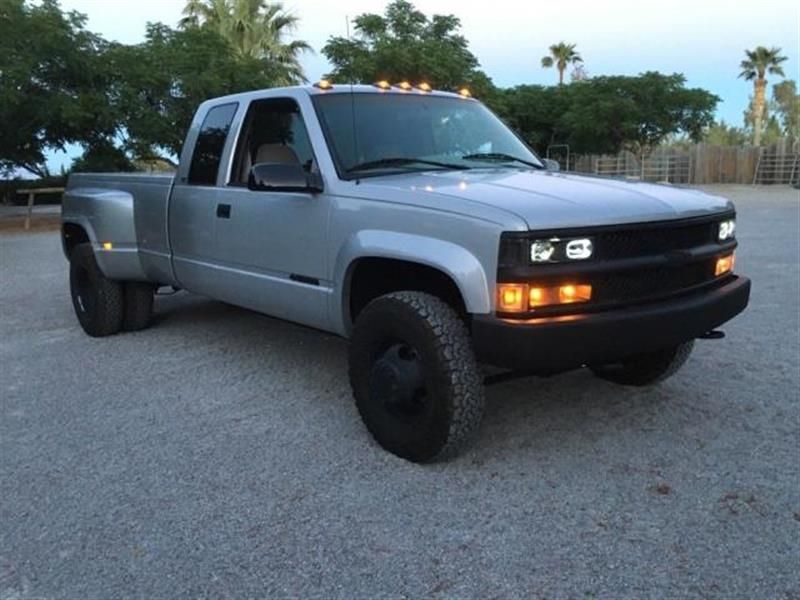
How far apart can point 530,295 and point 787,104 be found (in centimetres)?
8765

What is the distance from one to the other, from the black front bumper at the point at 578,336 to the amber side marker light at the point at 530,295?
0.21ft

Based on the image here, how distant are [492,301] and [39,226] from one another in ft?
61.4

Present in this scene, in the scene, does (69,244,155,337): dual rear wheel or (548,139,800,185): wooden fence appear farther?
(548,139,800,185): wooden fence

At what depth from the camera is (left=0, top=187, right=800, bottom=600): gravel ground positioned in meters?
2.80

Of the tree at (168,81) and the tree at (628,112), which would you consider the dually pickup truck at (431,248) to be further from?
the tree at (628,112)

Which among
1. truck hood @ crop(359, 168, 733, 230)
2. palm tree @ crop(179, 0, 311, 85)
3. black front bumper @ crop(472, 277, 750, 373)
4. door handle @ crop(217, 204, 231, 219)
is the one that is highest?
palm tree @ crop(179, 0, 311, 85)

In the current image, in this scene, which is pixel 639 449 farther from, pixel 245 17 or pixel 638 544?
pixel 245 17

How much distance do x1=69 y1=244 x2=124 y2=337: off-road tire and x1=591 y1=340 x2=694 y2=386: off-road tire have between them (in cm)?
402

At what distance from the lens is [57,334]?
6773 millimetres

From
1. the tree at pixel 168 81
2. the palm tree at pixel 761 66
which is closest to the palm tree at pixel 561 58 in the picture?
Answer: the palm tree at pixel 761 66

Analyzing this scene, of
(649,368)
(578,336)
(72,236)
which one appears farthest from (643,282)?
(72,236)

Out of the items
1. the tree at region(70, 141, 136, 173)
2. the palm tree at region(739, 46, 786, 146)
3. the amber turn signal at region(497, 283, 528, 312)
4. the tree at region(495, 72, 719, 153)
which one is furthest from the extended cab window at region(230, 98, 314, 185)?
the palm tree at region(739, 46, 786, 146)

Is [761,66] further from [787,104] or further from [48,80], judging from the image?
[48,80]

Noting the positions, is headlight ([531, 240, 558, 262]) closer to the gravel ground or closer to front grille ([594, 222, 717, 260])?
front grille ([594, 222, 717, 260])
